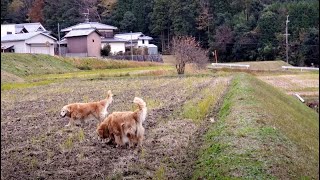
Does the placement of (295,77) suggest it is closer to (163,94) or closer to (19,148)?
(163,94)

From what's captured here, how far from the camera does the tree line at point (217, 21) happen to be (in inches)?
820

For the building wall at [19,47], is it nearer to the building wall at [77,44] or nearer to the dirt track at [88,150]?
the building wall at [77,44]

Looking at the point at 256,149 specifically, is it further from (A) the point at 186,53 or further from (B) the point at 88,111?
(A) the point at 186,53

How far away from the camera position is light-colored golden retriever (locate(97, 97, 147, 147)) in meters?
7.32

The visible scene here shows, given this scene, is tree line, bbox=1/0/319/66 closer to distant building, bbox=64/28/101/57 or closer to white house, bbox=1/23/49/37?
white house, bbox=1/23/49/37

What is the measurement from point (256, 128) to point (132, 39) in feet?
135

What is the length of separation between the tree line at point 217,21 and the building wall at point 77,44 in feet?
20.4

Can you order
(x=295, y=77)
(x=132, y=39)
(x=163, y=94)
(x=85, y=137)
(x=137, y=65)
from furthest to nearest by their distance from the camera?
(x=132, y=39)
(x=137, y=65)
(x=295, y=77)
(x=163, y=94)
(x=85, y=137)

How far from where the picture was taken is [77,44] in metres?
44.3

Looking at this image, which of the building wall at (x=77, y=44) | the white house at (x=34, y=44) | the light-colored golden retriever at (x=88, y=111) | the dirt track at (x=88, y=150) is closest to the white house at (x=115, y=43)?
the building wall at (x=77, y=44)

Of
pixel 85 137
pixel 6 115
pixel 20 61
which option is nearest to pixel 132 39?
pixel 20 61

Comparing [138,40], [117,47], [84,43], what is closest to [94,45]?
[84,43]

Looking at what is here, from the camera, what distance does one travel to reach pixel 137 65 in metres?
42.5

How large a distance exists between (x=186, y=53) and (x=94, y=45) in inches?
626
